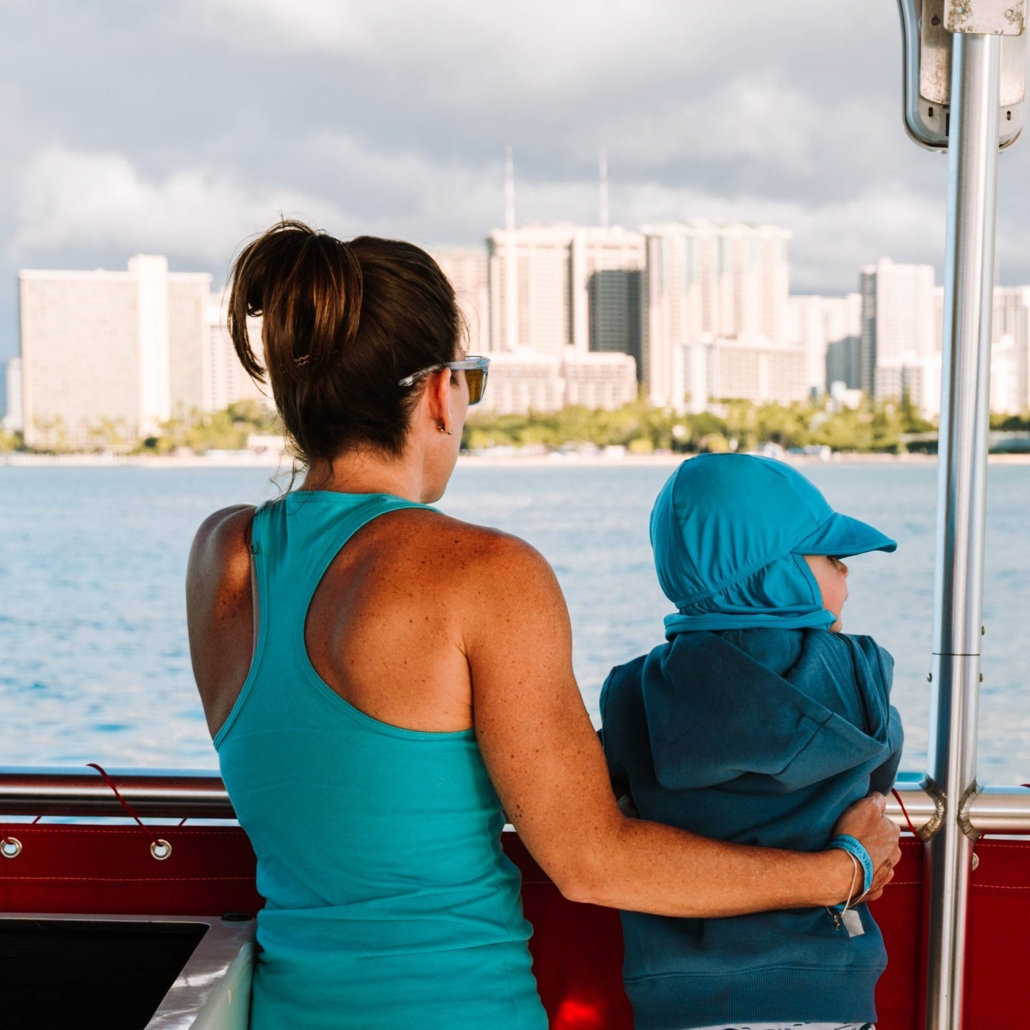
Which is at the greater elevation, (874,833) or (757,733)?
(757,733)

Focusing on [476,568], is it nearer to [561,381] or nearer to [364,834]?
[364,834]

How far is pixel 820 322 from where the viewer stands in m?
57.0

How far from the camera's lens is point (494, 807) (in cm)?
102

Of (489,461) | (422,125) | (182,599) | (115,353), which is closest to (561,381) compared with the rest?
(489,461)

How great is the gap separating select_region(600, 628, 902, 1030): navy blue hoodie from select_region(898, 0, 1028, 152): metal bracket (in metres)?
0.75

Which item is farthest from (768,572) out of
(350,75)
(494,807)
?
(350,75)

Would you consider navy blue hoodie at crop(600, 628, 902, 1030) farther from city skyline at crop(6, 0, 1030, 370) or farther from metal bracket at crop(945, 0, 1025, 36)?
city skyline at crop(6, 0, 1030, 370)

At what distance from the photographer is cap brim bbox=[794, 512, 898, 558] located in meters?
1.17

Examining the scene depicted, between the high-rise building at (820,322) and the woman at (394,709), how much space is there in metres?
55.2

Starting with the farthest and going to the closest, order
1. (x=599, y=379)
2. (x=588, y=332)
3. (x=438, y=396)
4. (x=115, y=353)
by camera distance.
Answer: (x=115, y=353)
(x=588, y=332)
(x=599, y=379)
(x=438, y=396)

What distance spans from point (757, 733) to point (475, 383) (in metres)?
0.41

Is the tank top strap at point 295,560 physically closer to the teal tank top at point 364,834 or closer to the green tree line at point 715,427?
the teal tank top at point 364,834

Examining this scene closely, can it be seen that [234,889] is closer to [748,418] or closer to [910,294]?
[748,418]

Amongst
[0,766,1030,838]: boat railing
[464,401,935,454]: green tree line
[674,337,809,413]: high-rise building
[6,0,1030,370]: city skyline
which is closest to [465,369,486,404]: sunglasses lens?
[0,766,1030,838]: boat railing
